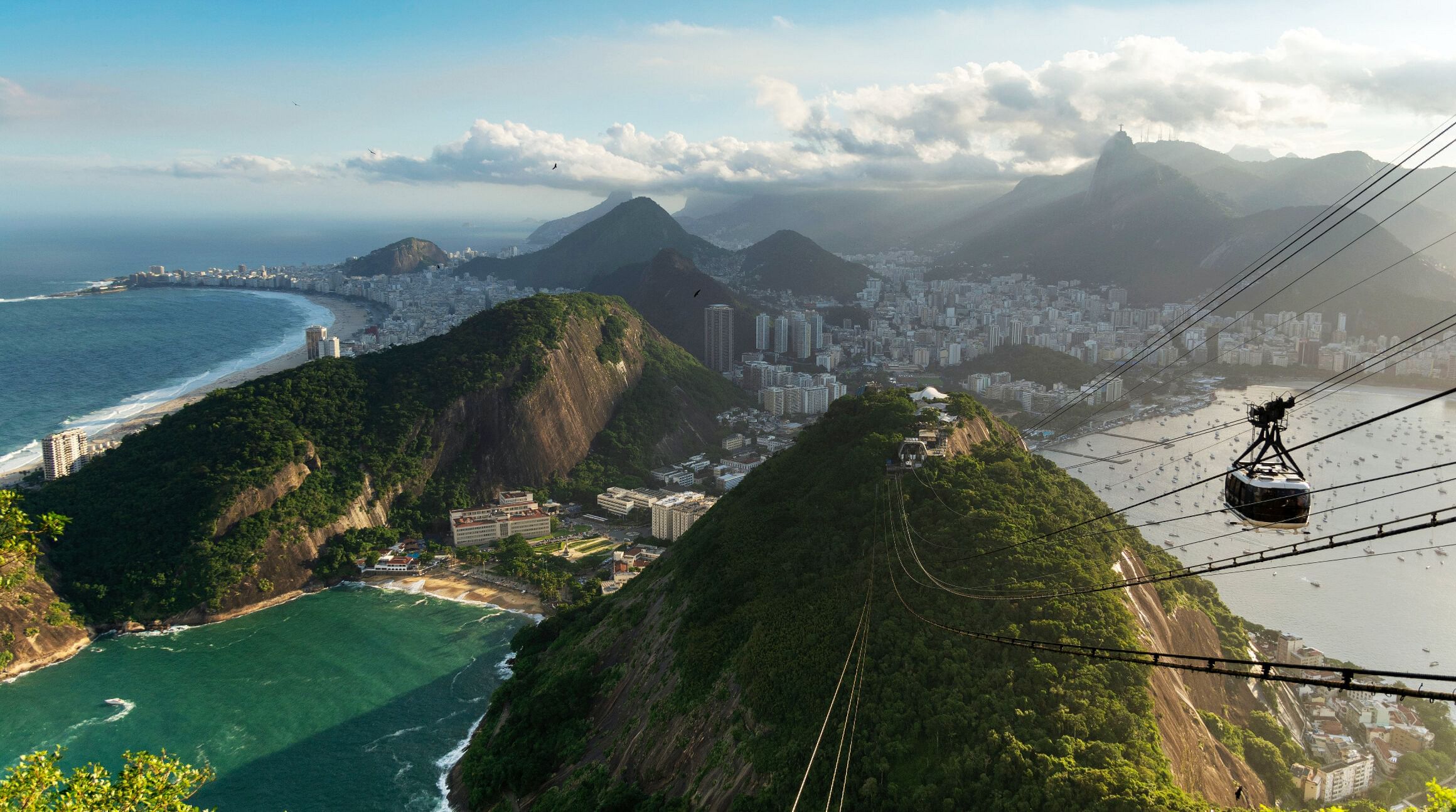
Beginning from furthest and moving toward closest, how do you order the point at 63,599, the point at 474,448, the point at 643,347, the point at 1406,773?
1. the point at 643,347
2. the point at 474,448
3. the point at 63,599
4. the point at 1406,773

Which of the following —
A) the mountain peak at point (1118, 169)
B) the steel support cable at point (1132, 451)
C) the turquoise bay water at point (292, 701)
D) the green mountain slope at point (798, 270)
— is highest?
the mountain peak at point (1118, 169)

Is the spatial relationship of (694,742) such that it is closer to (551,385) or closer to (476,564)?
(476,564)

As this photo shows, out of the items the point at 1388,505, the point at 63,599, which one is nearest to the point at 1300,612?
the point at 1388,505

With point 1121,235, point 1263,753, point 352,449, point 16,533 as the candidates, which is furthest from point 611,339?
point 1121,235

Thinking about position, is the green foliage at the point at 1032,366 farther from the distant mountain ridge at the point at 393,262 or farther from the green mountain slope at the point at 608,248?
the distant mountain ridge at the point at 393,262

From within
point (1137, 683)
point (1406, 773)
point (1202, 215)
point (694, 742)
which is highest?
point (1202, 215)

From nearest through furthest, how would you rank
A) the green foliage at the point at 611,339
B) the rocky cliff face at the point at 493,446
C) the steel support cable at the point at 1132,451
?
the rocky cliff face at the point at 493,446, the steel support cable at the point at 1132,451, the green foliage at the point at 611,339

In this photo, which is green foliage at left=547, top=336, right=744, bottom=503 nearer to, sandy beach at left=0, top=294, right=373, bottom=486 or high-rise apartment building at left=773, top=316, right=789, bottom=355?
high-rise apartment building at left=773, top=316, right=789, bottom=355

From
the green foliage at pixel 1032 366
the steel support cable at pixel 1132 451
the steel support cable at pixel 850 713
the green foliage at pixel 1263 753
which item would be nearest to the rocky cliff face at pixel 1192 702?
the green foliage at pixel 1263 753
